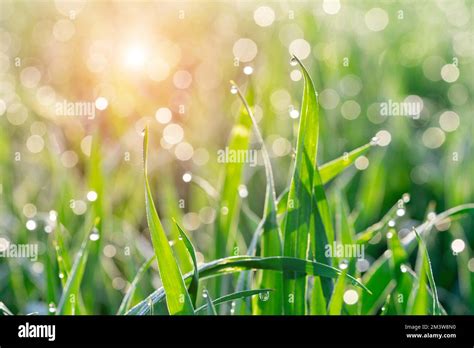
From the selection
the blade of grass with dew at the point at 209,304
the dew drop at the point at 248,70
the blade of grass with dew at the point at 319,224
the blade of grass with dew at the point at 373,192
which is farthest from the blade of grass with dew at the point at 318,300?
the dew drop at the point at 248,70

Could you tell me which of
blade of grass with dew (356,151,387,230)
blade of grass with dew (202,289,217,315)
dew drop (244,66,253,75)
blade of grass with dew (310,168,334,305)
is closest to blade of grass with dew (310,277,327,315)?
blade of grass with dew (310,168,334,305)

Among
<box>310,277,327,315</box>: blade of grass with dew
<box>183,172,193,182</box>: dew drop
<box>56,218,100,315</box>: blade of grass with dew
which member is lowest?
<box>310,277,327,315</box>: blade of grass with dew

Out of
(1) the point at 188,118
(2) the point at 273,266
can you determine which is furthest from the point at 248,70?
(2) the point at 273,266

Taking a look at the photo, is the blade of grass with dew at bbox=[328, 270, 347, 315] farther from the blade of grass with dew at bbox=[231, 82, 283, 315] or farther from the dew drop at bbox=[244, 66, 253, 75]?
the dew drop at bbox=[244, 66, 253, 75]

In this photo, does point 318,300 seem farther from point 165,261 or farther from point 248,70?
point 248,70

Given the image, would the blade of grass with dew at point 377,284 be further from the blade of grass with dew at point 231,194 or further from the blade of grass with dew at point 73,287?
the blade of grass with dew at point 73,287

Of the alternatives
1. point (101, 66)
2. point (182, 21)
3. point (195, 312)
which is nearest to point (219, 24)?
point (182, 21)
